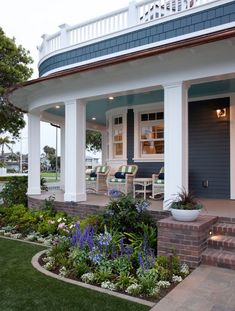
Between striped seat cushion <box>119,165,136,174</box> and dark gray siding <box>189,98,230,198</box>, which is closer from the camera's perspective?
dark gray siding <box>189,98,230,198</box>

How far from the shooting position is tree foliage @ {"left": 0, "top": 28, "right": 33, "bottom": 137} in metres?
13.8

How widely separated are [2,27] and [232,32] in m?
13.0

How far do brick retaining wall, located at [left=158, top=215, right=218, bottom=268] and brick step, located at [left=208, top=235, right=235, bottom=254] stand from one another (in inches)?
4.0

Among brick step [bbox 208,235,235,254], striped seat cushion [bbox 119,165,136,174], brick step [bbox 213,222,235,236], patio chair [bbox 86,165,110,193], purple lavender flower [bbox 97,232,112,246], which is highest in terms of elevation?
striped seat cushion [bbox 119,165,136,174]

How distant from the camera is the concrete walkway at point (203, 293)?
10.0ft

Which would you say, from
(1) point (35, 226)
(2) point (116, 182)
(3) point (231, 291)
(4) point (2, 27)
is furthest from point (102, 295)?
(4) point (2, 27)

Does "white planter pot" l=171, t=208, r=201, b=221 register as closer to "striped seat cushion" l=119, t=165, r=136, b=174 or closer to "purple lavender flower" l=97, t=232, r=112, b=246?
"purple lavender flower" l=97, t=232, r=112, b=246

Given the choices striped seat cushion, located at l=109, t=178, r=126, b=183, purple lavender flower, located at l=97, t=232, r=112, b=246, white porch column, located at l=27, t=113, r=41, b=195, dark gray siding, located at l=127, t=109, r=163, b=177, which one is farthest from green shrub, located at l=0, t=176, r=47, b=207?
purple lavender flower, located at l=97, t=232, r=112, b=246

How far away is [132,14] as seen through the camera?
786cm

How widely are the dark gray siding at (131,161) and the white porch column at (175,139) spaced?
2.86 meters

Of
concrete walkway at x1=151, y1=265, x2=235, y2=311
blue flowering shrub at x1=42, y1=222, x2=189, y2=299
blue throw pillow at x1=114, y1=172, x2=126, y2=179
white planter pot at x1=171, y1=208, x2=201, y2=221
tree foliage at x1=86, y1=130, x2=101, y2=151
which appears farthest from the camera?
tree foliage at x1=86, y1=130, x2=101, y2=151

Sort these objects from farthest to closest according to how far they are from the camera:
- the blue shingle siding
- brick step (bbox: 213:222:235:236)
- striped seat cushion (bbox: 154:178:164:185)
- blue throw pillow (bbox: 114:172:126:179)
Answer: blue throw pillow (bbox: 114:172:126:179) < striped seat cushion (bbox: 154:178:164:185) < the blue shingle siding < brick step (bbox: 213:222:235:236)

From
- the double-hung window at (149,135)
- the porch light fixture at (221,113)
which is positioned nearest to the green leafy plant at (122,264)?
the double-hung window at (149,135)

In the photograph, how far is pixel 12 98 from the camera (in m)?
8.65
